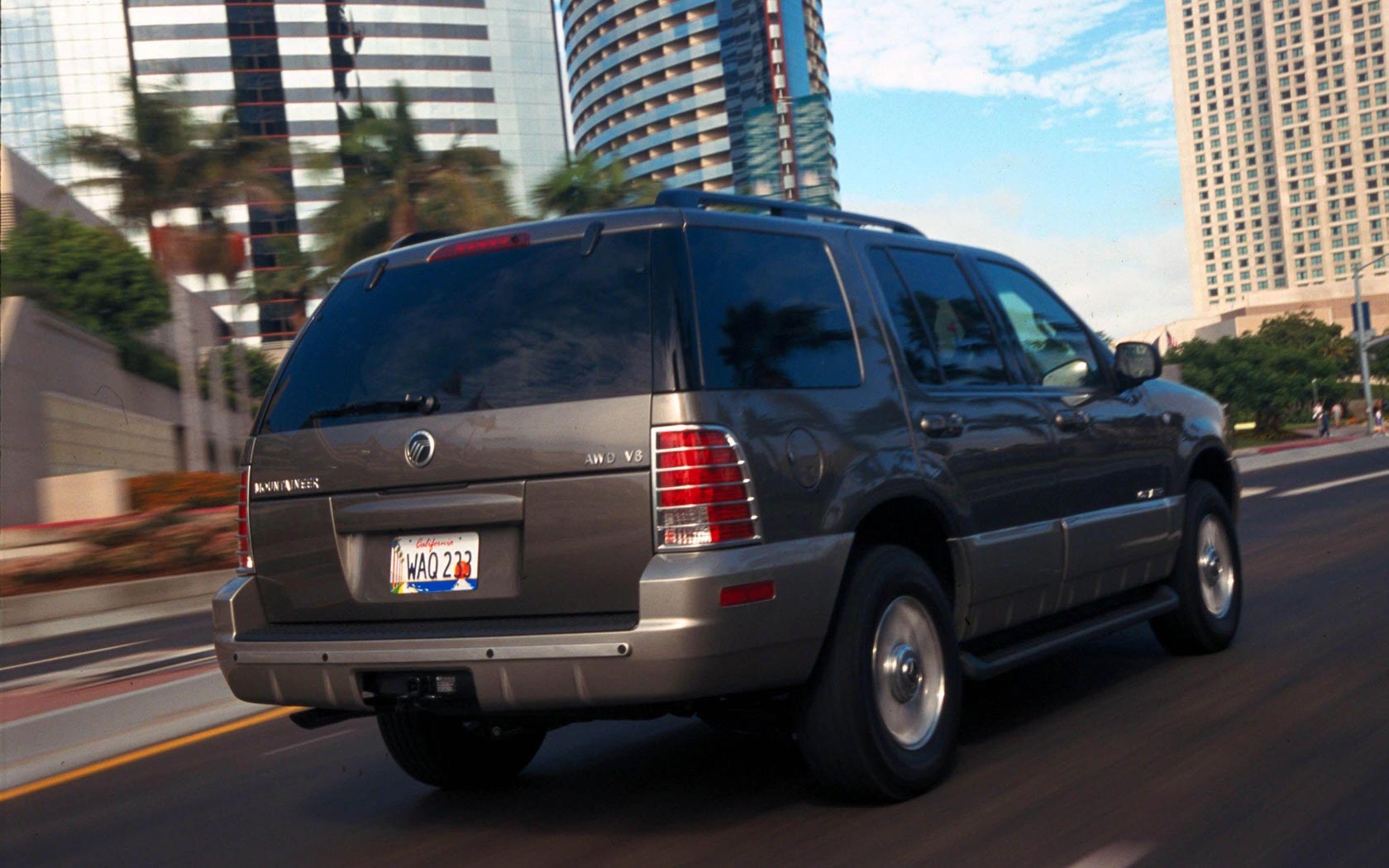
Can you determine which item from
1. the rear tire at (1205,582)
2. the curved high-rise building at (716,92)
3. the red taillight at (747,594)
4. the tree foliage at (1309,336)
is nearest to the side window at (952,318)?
the red taillight at (747,594)

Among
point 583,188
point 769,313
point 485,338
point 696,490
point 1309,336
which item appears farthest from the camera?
point 1309,336

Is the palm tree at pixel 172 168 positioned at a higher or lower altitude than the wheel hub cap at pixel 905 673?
higher

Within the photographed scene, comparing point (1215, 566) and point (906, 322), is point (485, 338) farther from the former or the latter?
point (1215, 566)

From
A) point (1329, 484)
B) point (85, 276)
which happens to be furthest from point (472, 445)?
point (85, 276)

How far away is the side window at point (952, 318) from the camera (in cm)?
A: 543

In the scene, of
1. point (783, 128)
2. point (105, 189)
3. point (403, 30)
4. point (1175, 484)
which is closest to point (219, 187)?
point (105, 189)

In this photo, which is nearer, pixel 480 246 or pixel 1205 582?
pixel 480 246

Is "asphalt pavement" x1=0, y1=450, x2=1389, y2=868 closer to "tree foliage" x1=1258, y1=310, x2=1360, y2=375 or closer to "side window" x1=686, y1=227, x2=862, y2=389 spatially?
"side window" x1=686, y1=227, x2=862, y2=389

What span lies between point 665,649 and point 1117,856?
136 cm

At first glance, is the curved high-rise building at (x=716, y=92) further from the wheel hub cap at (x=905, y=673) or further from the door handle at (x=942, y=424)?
the wheel hub cap at (x=905, y=673)

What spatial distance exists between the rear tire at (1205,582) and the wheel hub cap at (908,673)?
2.39m

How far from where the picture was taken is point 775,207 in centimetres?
511

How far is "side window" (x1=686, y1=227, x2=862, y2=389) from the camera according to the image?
172 inches

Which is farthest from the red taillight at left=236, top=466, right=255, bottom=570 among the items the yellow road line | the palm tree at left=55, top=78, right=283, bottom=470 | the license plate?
the palm tree at left=55, top=78, right=283, bottom=470
